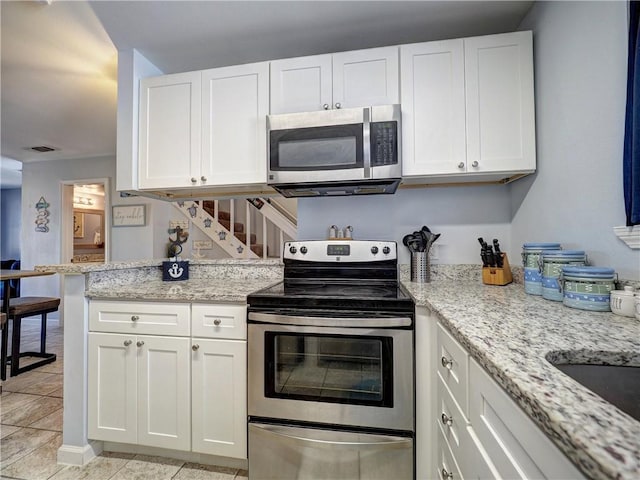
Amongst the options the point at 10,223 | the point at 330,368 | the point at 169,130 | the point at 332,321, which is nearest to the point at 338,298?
the point at 332,321

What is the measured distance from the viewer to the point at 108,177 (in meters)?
4.20

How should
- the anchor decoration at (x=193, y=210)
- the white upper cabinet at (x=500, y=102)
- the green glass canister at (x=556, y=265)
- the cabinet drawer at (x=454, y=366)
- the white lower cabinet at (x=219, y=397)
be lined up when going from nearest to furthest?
the cabinet drawer at (x=454, y=366) → the green glass canister at (x=556, y=265) → the white lower cabinet at (x=219, y=397) → the white upper cabinet at (x=500, y=102) → the anchor decoration at (x=193, y=210)

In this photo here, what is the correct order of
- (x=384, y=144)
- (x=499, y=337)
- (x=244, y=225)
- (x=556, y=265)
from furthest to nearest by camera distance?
(x=244, y=225) < (x=384, y=144) < (x=556, y=265) < (x=499, y=337)

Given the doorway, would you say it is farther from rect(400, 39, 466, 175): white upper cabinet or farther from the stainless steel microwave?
rect(400, 39, 466, 175): white upper cabinet

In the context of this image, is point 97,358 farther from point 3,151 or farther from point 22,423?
point 3,151

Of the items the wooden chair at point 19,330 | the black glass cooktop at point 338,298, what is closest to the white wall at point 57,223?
the wooden chair at point 19,330

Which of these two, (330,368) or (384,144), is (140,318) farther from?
(384,144)

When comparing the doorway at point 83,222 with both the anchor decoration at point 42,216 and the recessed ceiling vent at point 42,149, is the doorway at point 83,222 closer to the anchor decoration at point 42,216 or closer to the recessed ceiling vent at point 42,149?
the anchor decoration at point 42,216

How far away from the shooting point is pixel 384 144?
1572 mm

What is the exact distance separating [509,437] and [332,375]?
818 mm

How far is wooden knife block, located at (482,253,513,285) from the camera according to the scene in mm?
1654

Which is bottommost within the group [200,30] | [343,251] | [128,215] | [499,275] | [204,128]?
[499,275]

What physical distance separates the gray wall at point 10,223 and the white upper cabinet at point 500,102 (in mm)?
9502

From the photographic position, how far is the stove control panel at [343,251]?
1.76 meters
